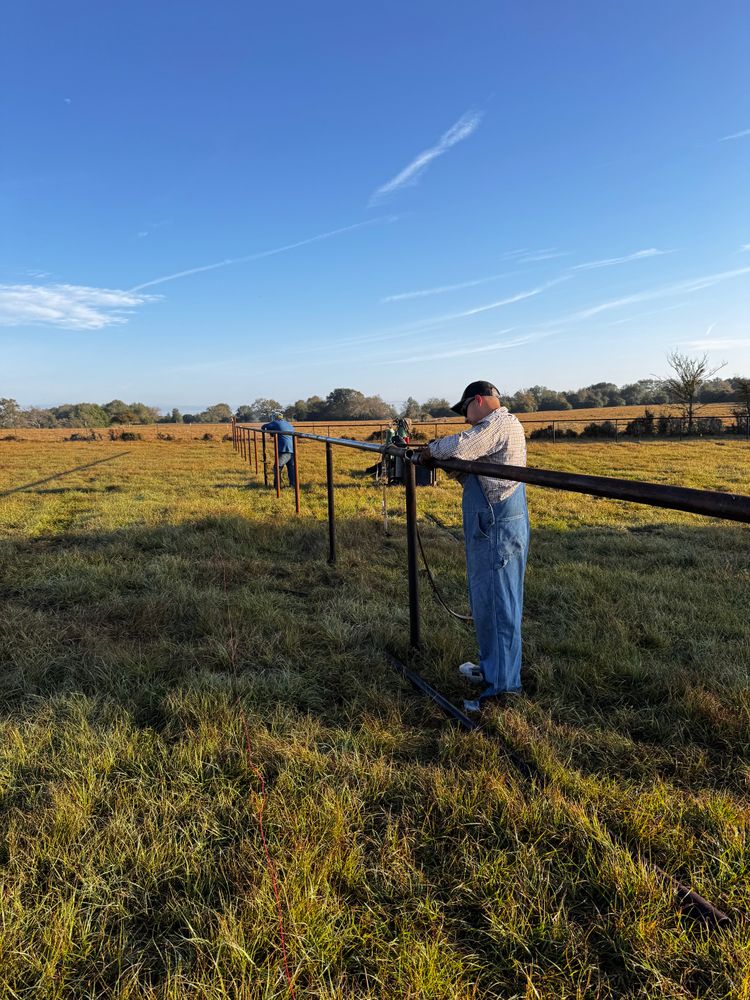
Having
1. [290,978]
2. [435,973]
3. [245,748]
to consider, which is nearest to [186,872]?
[290,978]

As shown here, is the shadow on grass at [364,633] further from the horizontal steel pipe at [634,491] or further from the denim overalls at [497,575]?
the horizontal steel pipe at [634,491]

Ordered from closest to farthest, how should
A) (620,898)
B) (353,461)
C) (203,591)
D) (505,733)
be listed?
(620,898) < (505,733) < (203,591) < (353,461)

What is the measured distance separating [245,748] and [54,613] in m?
2.64

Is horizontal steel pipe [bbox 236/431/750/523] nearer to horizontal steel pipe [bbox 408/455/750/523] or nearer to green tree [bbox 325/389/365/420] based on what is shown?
horizontal steel pipe [bbox 408/455/750/523]

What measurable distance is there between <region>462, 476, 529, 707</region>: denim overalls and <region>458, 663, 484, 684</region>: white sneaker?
0.62ft

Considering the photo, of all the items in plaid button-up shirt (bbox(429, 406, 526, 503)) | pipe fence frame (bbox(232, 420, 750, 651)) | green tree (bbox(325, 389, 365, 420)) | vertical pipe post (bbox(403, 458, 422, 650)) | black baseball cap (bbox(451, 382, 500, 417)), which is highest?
green tree (bbox(325, 389, 365, 420))

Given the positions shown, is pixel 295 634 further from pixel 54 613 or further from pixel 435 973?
pixel 435 973

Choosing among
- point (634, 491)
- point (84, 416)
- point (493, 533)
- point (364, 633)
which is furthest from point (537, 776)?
point (84, 416)

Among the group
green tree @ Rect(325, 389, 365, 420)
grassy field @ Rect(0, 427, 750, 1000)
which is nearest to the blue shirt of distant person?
grassy field @ Rect(0, 427, 750, 1000)

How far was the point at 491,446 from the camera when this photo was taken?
8.89 feet

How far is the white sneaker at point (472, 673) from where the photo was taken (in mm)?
3059

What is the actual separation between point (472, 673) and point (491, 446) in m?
1.32

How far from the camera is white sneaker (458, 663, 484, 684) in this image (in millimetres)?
3059

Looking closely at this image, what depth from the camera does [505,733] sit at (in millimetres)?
2477
